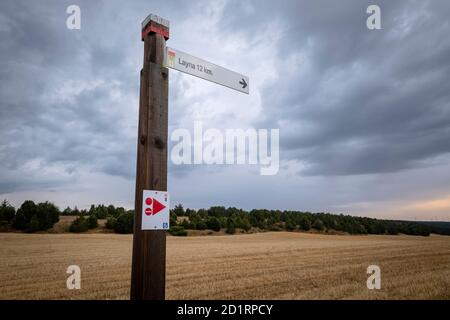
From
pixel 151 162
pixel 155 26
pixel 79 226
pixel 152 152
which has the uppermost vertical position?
pixel 155 26

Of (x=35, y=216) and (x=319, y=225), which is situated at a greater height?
(x=35, y=216)

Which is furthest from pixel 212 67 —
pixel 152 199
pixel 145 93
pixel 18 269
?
pixel 18 269

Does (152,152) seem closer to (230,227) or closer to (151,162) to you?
(151,162)

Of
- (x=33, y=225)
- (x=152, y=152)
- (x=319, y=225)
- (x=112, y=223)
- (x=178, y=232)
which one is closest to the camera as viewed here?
(x=152, y=152)

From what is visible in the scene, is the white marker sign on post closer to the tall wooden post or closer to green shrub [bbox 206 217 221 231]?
the tall wooden post

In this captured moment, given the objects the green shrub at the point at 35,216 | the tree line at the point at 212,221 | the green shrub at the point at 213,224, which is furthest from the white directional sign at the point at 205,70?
the green shrub at the point at 213,224

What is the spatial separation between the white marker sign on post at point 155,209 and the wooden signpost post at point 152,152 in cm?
1

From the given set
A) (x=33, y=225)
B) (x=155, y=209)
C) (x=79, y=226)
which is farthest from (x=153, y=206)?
(x=33, y=225)

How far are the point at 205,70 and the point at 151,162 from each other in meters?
1.60

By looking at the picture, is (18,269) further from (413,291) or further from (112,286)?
(413,291)

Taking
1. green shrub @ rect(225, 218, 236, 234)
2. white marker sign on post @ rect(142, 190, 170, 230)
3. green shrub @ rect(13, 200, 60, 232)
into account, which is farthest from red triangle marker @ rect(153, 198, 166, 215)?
green shrub @ rect(225, 218, 236, 234)

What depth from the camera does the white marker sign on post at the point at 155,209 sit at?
329 cm

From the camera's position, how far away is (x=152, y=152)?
345 centimetres

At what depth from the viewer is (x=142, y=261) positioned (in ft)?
10.7
